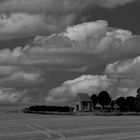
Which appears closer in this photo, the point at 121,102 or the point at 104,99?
the point at 121,102

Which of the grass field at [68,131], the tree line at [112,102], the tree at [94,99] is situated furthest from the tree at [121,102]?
the grass field at [68,131]

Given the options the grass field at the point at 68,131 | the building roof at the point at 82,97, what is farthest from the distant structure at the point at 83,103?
the grass field at the point at 68,131

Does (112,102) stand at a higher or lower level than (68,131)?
higher

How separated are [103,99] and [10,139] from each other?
15687 centimetres

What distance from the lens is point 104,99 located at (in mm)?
182000

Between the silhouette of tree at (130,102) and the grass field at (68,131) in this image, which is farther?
the silhouette of tree at (130,102)

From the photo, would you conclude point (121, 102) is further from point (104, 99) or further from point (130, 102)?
point (104, 99)

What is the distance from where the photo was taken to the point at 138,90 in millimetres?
159625


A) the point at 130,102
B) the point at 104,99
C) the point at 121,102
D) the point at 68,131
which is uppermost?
the point at 104,99

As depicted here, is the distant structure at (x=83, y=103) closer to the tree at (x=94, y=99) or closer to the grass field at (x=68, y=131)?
the tree at (x=94, y=99)

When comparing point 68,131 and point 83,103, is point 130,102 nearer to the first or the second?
point 83,103

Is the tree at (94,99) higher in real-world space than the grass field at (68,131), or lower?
higher

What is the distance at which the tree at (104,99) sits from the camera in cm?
18075

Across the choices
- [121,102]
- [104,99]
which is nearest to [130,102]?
[121,102]
